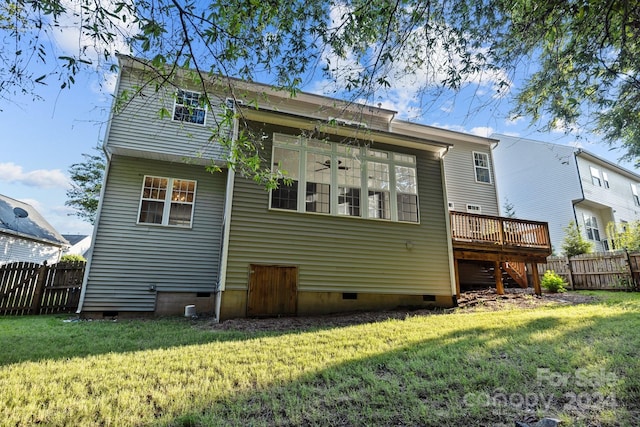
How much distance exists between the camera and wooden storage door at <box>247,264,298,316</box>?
23.4 ft

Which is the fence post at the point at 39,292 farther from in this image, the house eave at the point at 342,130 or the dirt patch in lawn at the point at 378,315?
the house eave at the point at 342,130

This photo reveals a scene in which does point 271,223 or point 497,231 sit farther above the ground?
point 497,231

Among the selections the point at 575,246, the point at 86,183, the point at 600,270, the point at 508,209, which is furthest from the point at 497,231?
the point at 86,183

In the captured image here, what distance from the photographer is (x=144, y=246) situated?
8750 mm

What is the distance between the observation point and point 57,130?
380cm

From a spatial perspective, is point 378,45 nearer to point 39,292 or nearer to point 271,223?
point 271,223

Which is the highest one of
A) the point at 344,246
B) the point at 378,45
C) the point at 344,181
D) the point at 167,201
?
the point at 378,45

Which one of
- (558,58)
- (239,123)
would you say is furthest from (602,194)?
(239,123)

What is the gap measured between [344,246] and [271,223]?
6.22ft

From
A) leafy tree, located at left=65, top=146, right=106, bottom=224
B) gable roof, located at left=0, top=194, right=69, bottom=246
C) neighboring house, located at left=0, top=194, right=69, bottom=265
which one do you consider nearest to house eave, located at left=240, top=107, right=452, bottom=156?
leafy tree, located at left=65, top=146, right=106, bottom=224

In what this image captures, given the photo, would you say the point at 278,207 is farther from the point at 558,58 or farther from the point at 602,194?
the point at 602,194

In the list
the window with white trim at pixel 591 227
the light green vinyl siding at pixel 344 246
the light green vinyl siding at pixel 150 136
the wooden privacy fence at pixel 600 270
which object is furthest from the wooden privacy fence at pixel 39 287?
the window with white trim at pixel 591 227

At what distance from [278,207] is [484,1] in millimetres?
5390

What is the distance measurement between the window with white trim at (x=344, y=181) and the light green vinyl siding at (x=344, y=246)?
247 mm
